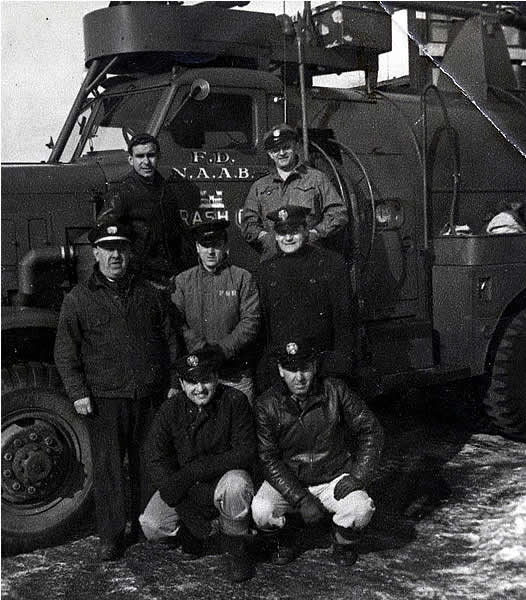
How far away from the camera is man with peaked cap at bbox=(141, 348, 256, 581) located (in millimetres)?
4441

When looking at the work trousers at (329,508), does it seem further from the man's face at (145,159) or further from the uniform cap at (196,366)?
the man's face at (145,159)

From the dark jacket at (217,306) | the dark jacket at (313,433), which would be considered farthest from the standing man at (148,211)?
the dark jacket at (313,433)

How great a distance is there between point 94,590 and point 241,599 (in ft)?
2.33

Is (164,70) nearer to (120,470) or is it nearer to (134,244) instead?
(134,244)

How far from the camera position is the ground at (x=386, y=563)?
4250 millimetres

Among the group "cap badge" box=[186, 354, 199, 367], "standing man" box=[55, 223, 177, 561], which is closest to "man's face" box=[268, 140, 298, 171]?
"standing man" box=[55, 223, 177, 561]

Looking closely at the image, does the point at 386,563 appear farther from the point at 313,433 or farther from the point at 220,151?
the point at 220,151

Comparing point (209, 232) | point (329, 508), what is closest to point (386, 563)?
point (329, 508)

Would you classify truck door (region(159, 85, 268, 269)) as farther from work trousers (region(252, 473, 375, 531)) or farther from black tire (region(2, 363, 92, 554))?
work trousers (region(252, 473, 375, 531))

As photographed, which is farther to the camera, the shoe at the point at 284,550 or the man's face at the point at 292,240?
the man's face at the point at 292,240

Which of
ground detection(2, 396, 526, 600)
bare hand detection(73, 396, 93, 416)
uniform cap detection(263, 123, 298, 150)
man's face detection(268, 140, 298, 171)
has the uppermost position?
uniform cap detection(263, 123, 298, 150)

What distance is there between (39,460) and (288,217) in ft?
6.06

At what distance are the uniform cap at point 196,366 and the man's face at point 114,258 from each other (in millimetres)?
552

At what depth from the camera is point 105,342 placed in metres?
4.59
